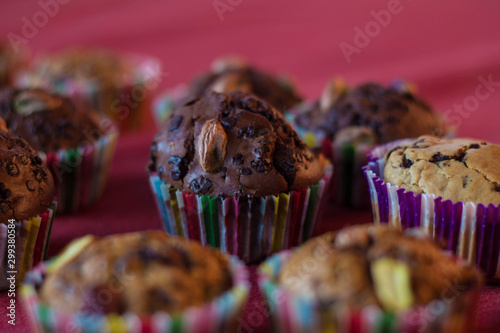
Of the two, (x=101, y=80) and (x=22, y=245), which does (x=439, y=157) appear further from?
(x=101, y=80)

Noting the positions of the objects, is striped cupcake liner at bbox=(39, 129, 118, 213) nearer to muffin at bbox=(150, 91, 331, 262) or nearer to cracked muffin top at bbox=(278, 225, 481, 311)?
muffin at bbox=(150, 91, 331, 262)

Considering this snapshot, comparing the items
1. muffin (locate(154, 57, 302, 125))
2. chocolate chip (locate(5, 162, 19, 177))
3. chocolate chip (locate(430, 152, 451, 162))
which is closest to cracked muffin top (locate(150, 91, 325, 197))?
chocolate chip (locate(430, 152, 451, 162))

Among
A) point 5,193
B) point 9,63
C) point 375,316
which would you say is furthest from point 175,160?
point 9,63

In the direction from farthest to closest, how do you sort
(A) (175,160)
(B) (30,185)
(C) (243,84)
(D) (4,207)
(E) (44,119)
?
(C) (243,84), (E) (44,119), (A) (175,160), (B) (30,185), (D) (4,207)

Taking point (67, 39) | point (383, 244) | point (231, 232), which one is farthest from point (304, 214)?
point (67, 39)

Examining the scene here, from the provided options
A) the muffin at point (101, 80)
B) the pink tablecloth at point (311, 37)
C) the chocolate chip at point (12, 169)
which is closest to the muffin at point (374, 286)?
the chocolate chip at point (12, 169)
